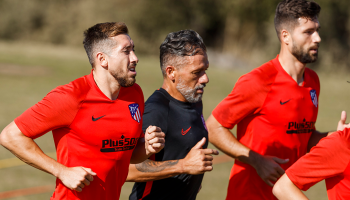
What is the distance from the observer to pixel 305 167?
2.98m

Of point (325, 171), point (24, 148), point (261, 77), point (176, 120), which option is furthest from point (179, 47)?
point (325, 171)

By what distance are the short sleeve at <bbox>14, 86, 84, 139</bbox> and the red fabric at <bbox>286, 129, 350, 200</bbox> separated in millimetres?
1850

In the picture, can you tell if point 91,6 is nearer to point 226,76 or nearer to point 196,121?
point 226,76

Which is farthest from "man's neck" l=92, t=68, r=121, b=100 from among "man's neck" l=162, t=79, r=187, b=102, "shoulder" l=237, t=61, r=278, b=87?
"shoulder" l=237, t=61, r=278, b=87

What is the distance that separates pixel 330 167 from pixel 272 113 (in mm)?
1520

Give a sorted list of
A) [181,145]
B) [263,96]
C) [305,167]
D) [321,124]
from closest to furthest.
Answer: [305,167] < [181,145] < [263,96] < [321,124]

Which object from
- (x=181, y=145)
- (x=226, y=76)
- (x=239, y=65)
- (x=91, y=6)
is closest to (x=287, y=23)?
(x=181, y=145)

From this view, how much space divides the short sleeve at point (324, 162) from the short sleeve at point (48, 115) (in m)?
1.86

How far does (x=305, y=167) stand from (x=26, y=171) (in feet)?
28.1

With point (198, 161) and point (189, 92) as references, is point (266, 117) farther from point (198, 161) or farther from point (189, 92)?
point (198, 161)

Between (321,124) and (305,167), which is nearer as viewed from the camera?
(305,167)

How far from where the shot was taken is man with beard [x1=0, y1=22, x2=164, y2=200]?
321cm

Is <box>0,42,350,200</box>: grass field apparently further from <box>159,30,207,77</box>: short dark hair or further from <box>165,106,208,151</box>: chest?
<box>159,30,207,77</box>: short dark hair

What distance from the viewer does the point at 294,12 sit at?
4.55m
